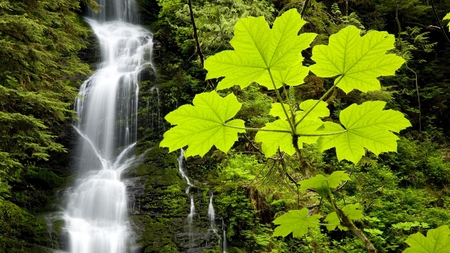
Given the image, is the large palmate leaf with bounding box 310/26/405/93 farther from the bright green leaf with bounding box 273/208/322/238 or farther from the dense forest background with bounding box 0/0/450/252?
the dense forest background with bounding box 0/0/450/252

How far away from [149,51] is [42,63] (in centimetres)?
689

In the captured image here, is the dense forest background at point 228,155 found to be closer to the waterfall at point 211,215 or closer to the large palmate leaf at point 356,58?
the waterfall at point 211,215

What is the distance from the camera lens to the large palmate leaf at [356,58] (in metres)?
0.56

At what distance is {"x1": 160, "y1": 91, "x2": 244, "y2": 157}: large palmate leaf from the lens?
62cm

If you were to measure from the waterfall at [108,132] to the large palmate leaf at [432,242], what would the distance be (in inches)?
275

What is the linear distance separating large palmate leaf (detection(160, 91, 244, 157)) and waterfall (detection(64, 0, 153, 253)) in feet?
22.8

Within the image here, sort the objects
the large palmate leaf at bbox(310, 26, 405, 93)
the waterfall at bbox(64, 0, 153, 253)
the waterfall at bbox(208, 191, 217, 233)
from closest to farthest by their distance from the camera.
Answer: the large palmate leaf at bbox(310, 26, 405, 93), the waterfall at bbox(208, 191, 217, 233), the waterfall at bbox(64, 0, 153, 253)

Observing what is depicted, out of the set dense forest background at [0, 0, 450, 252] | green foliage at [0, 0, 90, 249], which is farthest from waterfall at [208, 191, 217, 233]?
green foliage at [0, 0, 90, 249]

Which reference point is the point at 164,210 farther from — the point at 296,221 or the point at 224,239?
the point at 296,221

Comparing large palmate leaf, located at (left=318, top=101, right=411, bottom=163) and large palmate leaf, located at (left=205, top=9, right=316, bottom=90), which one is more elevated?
large palmate leaf, located at (left=205, top=9, right=316, bottom=90)

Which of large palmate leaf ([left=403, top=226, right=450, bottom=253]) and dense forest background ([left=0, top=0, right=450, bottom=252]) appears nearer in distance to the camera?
large palmate leaf ([left=403, top=226, right=450, bottom=253])

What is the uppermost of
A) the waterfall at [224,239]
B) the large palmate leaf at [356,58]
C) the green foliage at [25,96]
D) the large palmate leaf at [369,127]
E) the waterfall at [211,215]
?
the green foliage at [25,96]

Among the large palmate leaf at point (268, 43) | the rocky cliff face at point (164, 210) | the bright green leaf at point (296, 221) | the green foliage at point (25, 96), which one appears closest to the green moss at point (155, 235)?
the rocky cliff face at point (164, 210)

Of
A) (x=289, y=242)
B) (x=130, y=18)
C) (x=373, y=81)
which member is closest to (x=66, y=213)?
(x=289, y=242)
